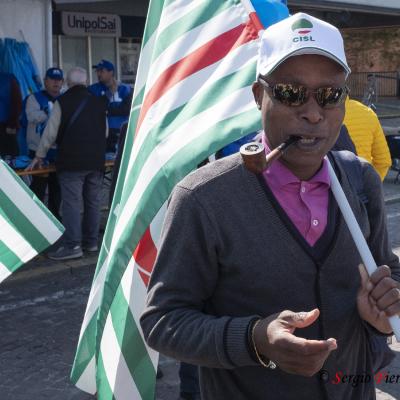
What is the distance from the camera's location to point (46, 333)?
5227 mm

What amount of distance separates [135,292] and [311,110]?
128cm

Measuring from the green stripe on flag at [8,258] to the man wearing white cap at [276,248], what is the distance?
165cm

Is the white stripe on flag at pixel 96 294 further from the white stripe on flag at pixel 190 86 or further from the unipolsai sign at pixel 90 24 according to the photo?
the unipolsai sign at pixel 90 24

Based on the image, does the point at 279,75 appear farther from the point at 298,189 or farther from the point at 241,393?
the point at 241,393

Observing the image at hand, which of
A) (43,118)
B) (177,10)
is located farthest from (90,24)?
(177,10)

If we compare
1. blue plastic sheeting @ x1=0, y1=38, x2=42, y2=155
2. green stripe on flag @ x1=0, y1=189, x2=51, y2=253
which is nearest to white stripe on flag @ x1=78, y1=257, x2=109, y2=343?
green stripe on flag @ x1=0, y1=189, x2=51, y2=253

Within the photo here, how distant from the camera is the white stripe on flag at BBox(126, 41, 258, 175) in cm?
284

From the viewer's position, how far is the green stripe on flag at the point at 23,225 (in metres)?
3.31

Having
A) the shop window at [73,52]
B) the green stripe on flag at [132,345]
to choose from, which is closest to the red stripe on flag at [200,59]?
the green stripe on flag at [132,345]

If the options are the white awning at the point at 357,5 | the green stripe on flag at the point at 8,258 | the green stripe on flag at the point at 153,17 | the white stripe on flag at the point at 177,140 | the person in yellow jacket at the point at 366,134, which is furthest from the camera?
the white awning at the point at 357,5

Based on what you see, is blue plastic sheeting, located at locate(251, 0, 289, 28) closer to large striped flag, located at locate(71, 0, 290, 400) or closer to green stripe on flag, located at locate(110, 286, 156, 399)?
large striped flag, located at locate(71, 0, 290, 400)

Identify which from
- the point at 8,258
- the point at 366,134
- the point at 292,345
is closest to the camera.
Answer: the point at 292,345

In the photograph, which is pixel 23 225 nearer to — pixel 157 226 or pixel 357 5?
pixel 157 226

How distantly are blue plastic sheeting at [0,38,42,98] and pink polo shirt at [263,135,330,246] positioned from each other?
823 cm
